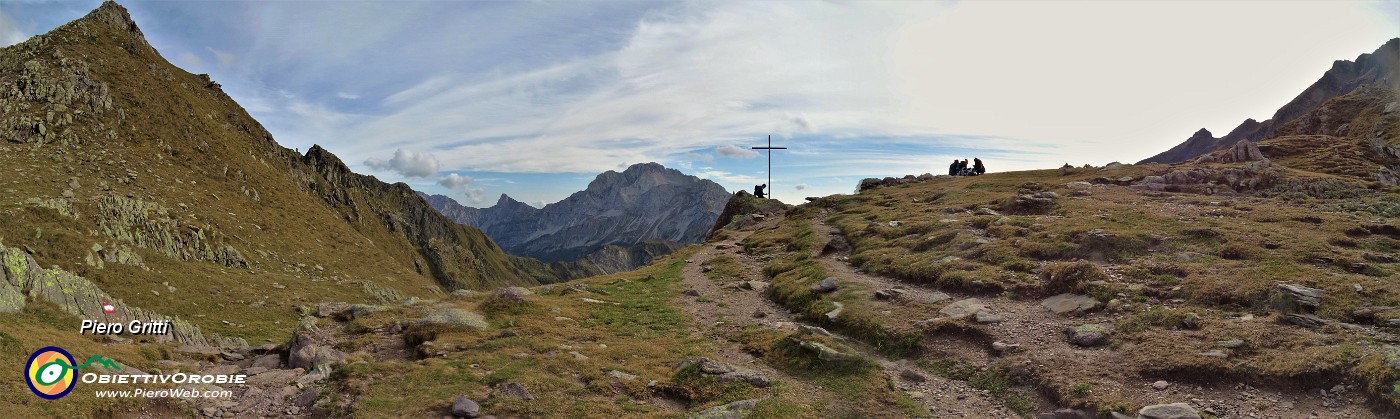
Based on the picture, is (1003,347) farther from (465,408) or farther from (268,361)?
(268,361)

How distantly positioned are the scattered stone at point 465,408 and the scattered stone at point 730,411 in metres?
6.46

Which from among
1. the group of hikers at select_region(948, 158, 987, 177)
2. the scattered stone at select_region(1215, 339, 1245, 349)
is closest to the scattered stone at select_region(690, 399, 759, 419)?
the scattered stone at select_region(1215, 339, 1245, 349)

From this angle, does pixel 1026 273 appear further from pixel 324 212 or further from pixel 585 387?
pixel 324 212

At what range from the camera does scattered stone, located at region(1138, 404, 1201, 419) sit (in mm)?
13508

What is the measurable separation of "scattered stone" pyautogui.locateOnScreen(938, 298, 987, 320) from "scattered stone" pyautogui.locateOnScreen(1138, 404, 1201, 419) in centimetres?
927

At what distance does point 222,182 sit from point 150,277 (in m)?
51.4

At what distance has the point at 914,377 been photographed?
18.9 m

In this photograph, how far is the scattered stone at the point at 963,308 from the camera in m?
23.6

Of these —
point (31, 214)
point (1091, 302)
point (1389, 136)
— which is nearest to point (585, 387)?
point (1091, 302)

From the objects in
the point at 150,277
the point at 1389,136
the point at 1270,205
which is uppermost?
the point at 1389,136

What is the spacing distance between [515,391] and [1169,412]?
61.5 ft

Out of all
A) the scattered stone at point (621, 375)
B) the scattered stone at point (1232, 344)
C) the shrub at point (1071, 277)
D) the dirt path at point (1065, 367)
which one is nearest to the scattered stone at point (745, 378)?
the scattered stone at point (621, 375)

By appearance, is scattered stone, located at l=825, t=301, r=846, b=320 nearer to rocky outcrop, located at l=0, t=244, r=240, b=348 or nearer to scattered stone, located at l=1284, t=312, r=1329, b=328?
scattered stone, located at l=1284, t=312, r=1329, b=328

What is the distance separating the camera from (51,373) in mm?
14523
